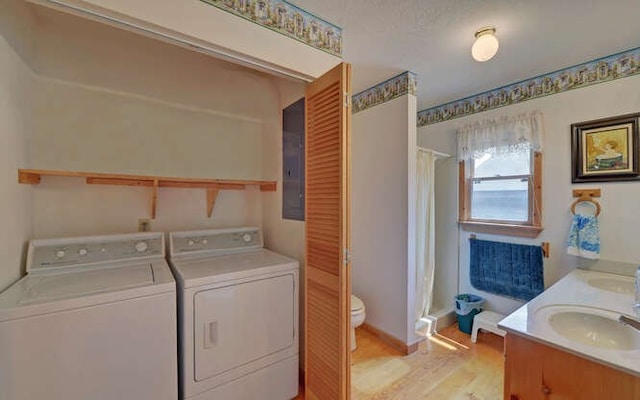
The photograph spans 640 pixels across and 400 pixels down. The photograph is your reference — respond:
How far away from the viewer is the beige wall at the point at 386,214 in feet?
7.66

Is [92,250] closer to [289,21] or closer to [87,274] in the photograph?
[87,274]

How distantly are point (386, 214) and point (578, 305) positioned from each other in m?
1.40

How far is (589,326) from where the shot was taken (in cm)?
138

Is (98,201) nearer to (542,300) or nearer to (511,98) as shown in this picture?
(542,300)

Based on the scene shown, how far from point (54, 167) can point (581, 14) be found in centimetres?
339

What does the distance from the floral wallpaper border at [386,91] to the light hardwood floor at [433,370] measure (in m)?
2.27

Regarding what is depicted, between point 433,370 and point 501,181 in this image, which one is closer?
point 433,370

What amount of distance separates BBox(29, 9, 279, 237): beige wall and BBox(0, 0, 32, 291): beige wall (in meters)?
0.13

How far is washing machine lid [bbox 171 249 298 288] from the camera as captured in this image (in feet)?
4.91

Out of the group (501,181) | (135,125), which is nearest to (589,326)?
(501,181)

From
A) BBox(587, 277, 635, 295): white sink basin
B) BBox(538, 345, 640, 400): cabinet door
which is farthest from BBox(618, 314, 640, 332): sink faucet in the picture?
BBox(587, 277, 635, 295): white sink basin

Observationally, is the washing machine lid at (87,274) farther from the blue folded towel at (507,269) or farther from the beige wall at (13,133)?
the blue folded towel at (507,269)

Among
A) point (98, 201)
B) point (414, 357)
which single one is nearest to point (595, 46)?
point (414, 357)

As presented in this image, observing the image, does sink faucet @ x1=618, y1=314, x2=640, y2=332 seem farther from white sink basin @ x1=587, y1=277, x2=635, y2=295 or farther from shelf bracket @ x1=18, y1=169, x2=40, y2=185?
shelf bracket @ x1=18, y1=169, x2=40, y2=185
